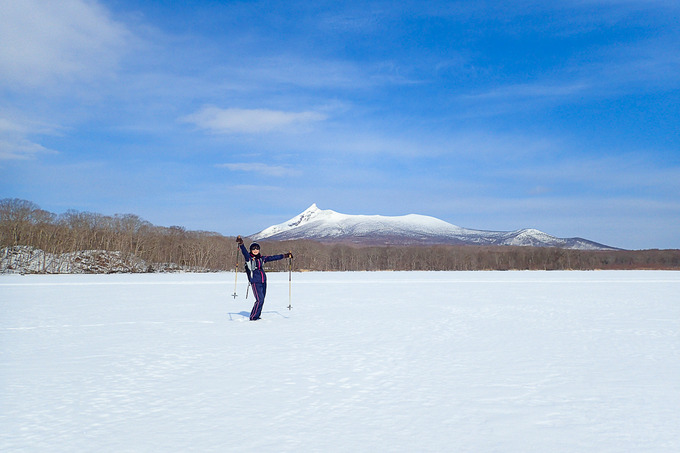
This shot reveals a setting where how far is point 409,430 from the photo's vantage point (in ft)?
16.1

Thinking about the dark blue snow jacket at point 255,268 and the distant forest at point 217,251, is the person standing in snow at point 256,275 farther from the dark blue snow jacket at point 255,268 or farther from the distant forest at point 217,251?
the distant forest at point 217,251

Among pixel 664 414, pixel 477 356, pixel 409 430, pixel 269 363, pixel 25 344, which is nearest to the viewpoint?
pixel 409 430

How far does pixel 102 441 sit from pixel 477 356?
576 cm

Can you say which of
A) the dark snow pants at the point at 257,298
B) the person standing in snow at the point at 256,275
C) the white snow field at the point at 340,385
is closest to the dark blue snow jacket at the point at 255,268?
the person standing in snow at the point at 256,275

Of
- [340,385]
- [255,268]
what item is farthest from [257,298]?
[340,385]

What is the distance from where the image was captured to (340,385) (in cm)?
658

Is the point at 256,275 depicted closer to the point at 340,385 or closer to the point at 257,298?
the point at 257,298

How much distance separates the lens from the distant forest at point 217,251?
7369 centimetres

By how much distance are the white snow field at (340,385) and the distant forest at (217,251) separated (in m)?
41.0

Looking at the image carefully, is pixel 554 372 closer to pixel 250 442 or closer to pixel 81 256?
pixel 250 442

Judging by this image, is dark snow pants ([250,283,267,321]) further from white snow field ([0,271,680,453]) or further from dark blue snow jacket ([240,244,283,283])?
white snow field ([0,271,680,453])

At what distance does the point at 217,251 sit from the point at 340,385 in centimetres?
7860

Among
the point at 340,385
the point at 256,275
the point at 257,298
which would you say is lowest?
the point at 340,385

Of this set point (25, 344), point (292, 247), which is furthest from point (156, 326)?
point (292, 247)
